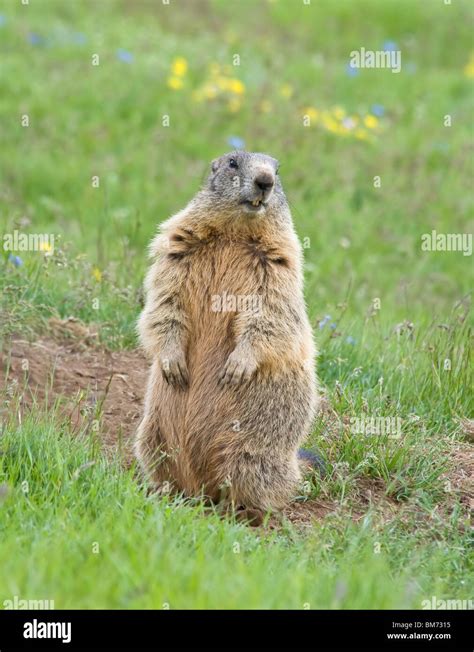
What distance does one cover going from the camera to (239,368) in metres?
4.91

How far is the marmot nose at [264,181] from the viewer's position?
16.3 ft

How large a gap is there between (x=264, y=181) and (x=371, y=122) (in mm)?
6917

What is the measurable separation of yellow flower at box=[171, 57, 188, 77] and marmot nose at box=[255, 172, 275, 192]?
731cm

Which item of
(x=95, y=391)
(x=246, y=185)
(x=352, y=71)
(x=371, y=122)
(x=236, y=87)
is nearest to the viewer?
(x=246, y=185)

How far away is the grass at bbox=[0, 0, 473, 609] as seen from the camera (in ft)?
12.7

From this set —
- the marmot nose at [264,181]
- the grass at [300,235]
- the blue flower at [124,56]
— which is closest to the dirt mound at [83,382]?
the grass at [300,235]

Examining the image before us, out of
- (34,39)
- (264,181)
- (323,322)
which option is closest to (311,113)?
(34,39)

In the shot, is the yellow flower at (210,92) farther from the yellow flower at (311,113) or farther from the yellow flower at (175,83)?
the yellow flower at (311,113)

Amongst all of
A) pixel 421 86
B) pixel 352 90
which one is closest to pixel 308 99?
pixel 352 90

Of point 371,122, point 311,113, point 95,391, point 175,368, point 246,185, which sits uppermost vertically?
point 311,113

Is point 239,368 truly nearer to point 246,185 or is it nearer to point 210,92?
point 246,185

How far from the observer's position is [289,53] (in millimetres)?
14336

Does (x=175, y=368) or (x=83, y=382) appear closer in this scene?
(x=175, y=368)

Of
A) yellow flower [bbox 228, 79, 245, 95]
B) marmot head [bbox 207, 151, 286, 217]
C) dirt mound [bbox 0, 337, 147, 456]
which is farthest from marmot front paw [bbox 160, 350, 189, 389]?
yellow flower [bbox 228, 79, 245, 95]
